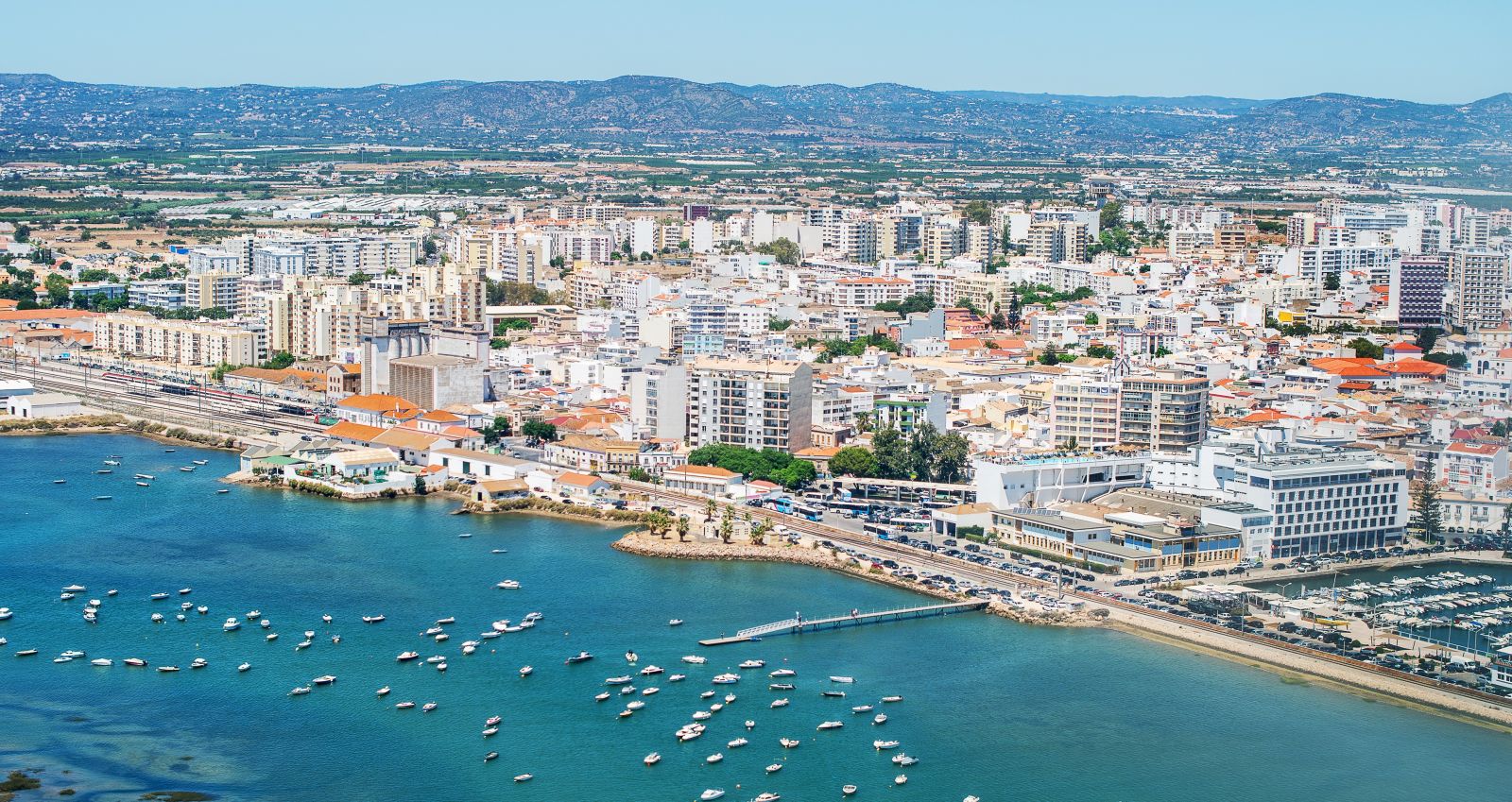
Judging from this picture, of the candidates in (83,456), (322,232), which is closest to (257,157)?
(322,232)

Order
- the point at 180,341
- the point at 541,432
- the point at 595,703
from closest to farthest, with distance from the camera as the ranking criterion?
1. the point at 595,703
2. the point at 541,432
3. the point at 180,341

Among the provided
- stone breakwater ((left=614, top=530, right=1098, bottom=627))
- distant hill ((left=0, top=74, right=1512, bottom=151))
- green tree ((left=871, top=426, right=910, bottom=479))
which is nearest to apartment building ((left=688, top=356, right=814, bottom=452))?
green tree ((left=871, top=426, right=910, bottom=479))

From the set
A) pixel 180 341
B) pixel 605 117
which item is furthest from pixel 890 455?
pixel 605 117

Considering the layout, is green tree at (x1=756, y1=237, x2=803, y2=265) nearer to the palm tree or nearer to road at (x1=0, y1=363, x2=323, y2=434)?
road at (x1=0, y1=363, x2=323, y2=434)

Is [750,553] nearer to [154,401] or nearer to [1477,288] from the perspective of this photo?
[154,401]

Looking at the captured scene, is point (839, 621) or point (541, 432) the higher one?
point (541, 432)

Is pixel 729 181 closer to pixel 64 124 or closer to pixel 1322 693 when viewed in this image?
pixel 64 124

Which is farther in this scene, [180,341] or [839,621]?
[180,341]
